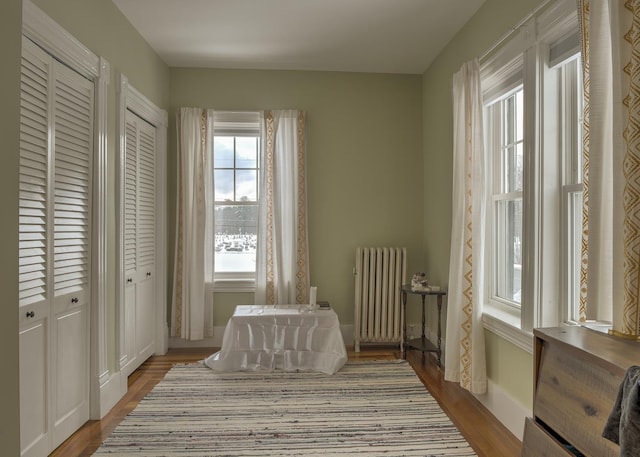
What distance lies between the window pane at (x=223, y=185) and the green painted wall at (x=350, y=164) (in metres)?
0.73

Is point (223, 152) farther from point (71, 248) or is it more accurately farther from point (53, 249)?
point (53, 249)

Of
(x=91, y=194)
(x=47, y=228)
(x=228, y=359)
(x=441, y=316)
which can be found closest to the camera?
(x=47, y=228)

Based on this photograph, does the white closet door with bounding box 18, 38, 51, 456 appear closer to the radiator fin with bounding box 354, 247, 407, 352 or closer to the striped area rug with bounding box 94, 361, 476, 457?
the striped area rug with bounding box 94, 361, 476, 457

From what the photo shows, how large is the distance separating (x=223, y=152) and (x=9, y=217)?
320cm

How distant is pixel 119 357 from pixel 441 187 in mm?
3085

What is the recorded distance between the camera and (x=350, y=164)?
457cm

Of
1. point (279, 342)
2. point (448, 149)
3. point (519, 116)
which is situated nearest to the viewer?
point (519, 116)

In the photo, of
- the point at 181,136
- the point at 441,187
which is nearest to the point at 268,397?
the point at 441,187

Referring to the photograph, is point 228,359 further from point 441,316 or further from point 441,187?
point 441,187

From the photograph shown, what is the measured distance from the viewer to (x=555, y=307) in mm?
2422

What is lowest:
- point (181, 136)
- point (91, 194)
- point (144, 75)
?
point (91, 194)

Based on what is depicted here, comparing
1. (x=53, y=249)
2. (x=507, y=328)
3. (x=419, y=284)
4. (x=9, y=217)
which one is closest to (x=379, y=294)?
(x=419, y=284)

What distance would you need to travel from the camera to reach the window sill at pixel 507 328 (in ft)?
8.23

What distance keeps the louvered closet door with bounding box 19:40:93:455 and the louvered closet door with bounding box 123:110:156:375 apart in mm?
677
